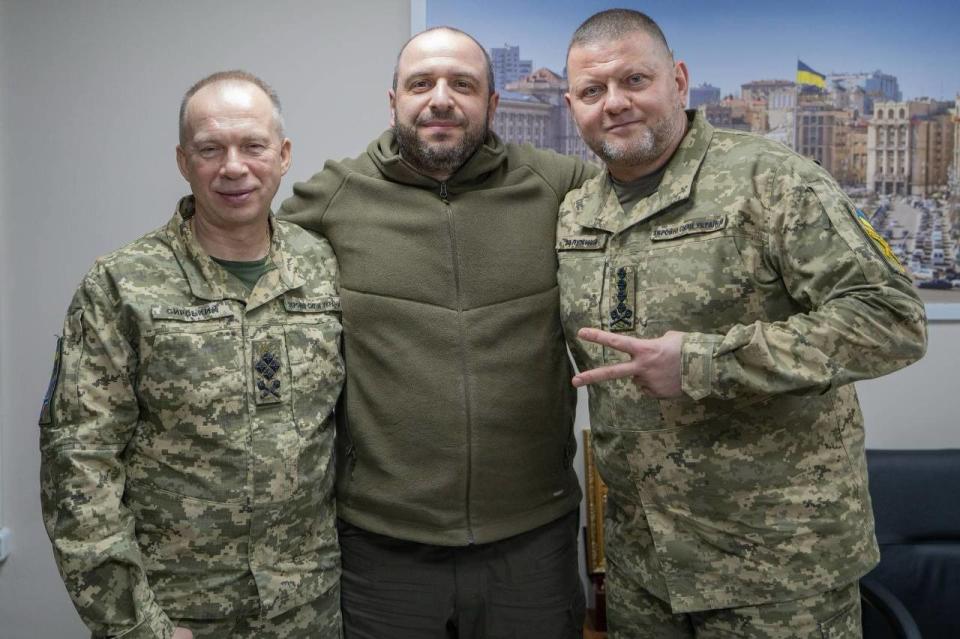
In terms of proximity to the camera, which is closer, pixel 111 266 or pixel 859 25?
pixel 111 266

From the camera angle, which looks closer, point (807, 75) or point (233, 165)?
point (233, 165)

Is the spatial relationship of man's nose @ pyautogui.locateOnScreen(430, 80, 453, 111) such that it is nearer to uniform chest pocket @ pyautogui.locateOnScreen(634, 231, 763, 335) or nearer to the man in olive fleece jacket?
the man in olive fleece jacket

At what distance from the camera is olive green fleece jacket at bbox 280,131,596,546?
177 cm

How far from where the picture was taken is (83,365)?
147cm

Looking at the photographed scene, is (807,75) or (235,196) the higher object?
(807,75)

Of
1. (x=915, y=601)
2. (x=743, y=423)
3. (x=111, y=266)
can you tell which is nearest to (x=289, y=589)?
(x=111, y=266)

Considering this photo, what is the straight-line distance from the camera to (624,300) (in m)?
1.64

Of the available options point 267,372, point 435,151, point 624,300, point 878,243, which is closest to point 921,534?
point 878,243

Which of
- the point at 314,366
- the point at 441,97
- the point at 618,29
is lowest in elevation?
the point at 314,366

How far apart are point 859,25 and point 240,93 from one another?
6.48 feet

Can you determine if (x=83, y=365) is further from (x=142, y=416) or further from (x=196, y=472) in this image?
(x=196, y=472)

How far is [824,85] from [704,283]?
4.53ft

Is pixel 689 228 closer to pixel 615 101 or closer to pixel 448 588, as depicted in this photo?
pixel 615 101

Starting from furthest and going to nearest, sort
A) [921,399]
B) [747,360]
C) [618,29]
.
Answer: [921,399]
[618,29]
[747,360]
